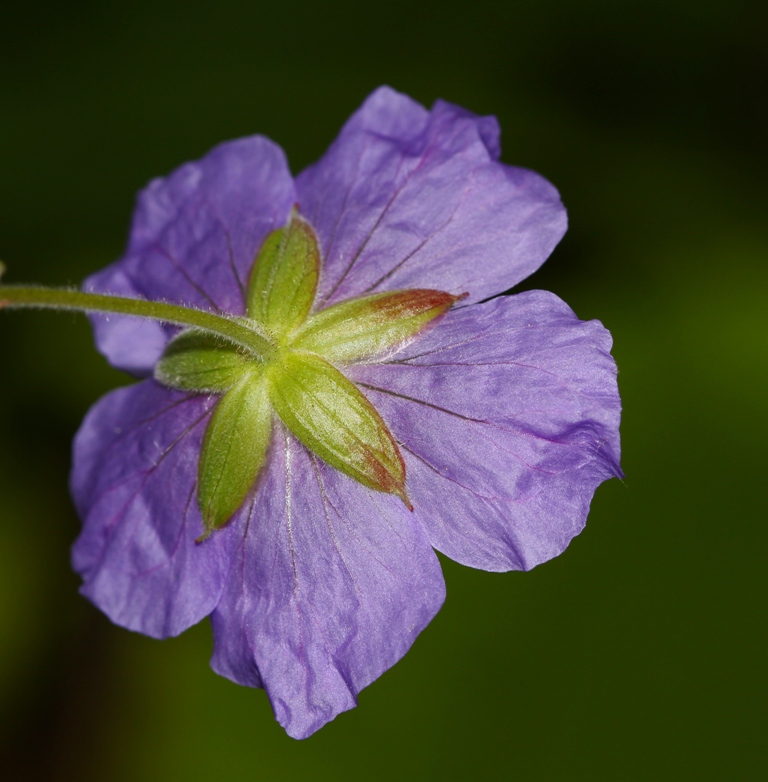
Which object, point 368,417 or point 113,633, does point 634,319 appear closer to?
point 368,417

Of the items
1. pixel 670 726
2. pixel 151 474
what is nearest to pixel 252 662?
pixel 151 474

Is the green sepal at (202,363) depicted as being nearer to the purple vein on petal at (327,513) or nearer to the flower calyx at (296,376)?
the flower calyx at (296,376)

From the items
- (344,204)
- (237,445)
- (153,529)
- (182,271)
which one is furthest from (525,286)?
(153,529)

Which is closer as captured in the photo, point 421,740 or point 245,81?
point 421,740

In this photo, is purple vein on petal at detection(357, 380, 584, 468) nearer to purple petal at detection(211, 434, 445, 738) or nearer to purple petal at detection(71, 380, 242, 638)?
purple petal at detection(211, 434, 445, 738)

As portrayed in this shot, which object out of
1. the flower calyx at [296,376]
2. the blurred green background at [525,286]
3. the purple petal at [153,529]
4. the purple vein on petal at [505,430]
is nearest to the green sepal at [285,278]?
the flower calyx at [296,376]

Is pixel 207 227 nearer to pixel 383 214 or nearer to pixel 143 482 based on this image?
pixel 383 214
